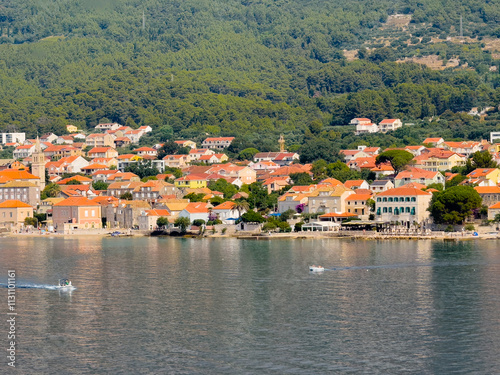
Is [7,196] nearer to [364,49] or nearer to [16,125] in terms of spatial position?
[16,125]

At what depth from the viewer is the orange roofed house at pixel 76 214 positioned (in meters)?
73.6

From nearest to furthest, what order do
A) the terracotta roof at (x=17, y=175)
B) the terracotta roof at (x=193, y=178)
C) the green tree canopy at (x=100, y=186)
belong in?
the terracotta roof at (x=17, y=175) → the terracotta roof at (x=193, y=178) → the green tree canopy at (x=100, y=186)

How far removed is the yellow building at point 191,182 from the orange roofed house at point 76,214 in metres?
12.4

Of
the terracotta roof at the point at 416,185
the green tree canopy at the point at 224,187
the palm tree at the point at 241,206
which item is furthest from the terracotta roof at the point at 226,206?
the terracotta roof at the point at 416,185

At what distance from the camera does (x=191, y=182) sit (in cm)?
8606

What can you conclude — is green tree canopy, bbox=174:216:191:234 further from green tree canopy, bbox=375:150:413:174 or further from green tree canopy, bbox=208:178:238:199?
green tree canopy, bbox=375:150:413:174

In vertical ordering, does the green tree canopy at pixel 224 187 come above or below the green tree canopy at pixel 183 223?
above

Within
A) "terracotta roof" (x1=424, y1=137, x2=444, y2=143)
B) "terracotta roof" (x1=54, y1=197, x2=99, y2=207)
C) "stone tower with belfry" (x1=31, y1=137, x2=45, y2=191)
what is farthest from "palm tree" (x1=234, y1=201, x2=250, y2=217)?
"terracotta roof" (x1=424, y1=137, x2=444, y2=143)

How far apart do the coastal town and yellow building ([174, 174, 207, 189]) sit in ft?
0.31

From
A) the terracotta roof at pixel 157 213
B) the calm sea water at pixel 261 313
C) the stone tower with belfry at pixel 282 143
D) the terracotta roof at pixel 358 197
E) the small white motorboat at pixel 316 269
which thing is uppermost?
the stone tower with belfry at pixel 282 143

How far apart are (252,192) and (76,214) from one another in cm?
1433

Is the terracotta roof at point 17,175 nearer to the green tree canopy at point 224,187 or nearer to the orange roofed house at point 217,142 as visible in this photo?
the green tree canopy at point 224,187

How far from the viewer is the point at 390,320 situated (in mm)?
31469

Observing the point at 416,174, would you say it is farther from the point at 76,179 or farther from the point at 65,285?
the point at 65,285
